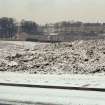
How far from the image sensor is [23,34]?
12762cm

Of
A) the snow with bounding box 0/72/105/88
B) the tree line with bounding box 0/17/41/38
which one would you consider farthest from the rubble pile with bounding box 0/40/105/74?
the tree line with bounding box 0/17/41/38

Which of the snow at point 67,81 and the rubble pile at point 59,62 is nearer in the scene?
the snow at point 67,81

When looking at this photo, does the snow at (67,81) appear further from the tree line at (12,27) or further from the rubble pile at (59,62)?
the tree line at (12,27)

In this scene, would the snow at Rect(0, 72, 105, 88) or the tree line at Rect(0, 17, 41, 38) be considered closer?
the snow at Rect(0, 72, 105, 88)

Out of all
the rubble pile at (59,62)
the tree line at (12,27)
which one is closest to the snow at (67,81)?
the rubble pile at (59,62)

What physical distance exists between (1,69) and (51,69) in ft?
12.4

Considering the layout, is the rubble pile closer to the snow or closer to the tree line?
the snow

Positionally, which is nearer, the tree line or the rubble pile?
the rubble pile

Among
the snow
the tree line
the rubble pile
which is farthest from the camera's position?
the tree line

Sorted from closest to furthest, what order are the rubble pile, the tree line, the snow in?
1. the snow
2. the rubble pile
3. the tree line

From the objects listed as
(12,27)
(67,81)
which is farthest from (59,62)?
(12,27)

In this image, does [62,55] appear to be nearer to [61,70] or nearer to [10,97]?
[61,70]

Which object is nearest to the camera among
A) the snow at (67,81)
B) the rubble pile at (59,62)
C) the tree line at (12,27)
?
the snow at (67,81)

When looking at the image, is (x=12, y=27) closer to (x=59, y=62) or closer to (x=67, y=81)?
(x=59, y=62)
